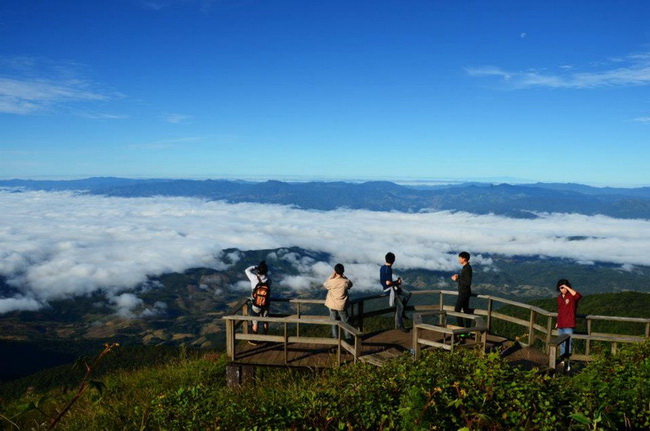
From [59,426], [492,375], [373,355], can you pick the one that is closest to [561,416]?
[492,375]

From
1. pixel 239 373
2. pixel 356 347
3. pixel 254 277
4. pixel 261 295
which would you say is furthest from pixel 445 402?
pixel 254 277

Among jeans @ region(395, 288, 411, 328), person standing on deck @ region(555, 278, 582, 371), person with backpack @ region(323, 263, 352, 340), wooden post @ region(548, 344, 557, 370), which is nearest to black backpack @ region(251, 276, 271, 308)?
person with backpack @ region(323, 263, 352, 340)

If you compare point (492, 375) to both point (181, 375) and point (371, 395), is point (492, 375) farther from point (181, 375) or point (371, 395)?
point (181, 375)

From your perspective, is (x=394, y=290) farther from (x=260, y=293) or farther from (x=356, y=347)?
(x=260, y=293)

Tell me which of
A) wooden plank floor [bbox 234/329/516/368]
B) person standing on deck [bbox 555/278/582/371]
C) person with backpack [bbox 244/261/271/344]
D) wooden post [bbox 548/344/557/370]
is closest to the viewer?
wooden post [bbox 548/344/557/370]

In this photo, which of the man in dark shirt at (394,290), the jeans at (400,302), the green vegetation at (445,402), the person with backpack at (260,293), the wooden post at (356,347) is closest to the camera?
the green vegetation at (445,402)

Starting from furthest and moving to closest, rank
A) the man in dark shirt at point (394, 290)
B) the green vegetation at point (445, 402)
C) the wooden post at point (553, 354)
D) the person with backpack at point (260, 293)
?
the person with backpack at point (260, 293) < the man in dark shirt at point (394, 290) < the wooden post at point (553, 354) < the green vegetation at point (445, 402)

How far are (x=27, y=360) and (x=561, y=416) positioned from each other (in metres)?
186

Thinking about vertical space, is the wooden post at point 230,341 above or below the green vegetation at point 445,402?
below

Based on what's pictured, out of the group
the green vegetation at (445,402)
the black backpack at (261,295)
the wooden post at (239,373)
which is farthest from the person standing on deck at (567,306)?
the wooden post at (239,373)

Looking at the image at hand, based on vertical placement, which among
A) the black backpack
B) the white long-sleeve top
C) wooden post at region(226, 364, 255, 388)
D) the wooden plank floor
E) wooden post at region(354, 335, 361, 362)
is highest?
the white long-sleeve top

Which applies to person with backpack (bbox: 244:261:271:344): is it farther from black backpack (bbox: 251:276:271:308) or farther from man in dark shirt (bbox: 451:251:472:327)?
man in dark shirt (bbox: 451:251:472:327)

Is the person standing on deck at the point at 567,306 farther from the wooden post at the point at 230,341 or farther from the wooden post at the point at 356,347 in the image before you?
the wooden post at the point at 230,341

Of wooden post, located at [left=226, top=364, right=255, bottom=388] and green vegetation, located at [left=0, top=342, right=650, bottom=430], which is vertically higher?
green vegetation, located at [left=0, top=342, right=650, bottom=430]
